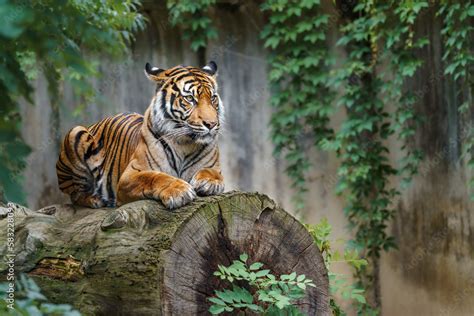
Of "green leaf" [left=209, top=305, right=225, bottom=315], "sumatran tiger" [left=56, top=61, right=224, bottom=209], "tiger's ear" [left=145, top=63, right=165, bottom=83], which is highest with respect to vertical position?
"tiger's ear" [left=145, top=63, right=165, bottom=83]

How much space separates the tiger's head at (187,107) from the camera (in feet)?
12.4

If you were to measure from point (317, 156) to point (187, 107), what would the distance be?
13.1ft

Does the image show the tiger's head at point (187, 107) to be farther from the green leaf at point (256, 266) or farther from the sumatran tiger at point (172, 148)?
the green leaf at point (256, 266)

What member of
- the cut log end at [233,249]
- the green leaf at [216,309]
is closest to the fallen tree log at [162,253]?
the cut log end at [233,249]

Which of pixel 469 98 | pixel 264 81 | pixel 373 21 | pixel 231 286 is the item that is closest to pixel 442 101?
pixel 469 98

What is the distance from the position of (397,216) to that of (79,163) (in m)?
3.53

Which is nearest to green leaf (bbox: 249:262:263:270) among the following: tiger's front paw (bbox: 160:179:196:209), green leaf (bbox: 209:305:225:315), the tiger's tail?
green leaf (bbox: 209:305:225:315)

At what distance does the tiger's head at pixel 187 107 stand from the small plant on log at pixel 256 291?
78cm

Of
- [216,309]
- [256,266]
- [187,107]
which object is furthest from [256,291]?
[187,107]

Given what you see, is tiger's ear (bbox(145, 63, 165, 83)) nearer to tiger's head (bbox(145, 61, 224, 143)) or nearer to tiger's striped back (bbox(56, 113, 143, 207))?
tiger's head (bbox(145, 61, 224, 143))

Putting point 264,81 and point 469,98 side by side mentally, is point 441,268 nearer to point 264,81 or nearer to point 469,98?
point 469,98

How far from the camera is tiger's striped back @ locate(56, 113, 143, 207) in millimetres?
4430

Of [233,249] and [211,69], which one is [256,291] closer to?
[233,249]

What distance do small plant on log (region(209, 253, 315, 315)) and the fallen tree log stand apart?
86 mm
